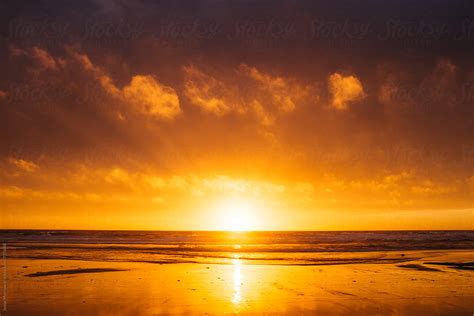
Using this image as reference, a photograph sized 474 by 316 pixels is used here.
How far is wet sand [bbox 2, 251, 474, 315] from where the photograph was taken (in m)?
14.4

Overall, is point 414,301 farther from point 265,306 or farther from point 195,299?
point 195,299

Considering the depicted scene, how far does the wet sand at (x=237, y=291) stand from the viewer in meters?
14.4

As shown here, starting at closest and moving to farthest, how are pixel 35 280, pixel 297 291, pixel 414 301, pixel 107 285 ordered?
pixel 414 301
pixel 297 291
pixel 107 285
pixel 35 280

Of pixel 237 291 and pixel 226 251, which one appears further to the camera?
pixel 226 251

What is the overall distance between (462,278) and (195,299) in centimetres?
1440

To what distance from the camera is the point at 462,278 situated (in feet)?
73.4

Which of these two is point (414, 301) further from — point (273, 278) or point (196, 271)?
point (196, 271)

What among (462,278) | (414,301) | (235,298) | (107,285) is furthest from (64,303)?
(462,278)

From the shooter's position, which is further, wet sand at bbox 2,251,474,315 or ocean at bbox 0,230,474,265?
ocean at bbox 0,230,474,265

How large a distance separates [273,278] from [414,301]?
823cm

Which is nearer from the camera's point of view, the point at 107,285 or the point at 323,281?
the point at 107,285

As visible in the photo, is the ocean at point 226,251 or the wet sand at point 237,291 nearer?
the wet sand at point 237,291

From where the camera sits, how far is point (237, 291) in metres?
18.1

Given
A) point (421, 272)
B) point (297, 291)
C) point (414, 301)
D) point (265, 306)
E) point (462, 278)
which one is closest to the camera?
point (265, 306)
